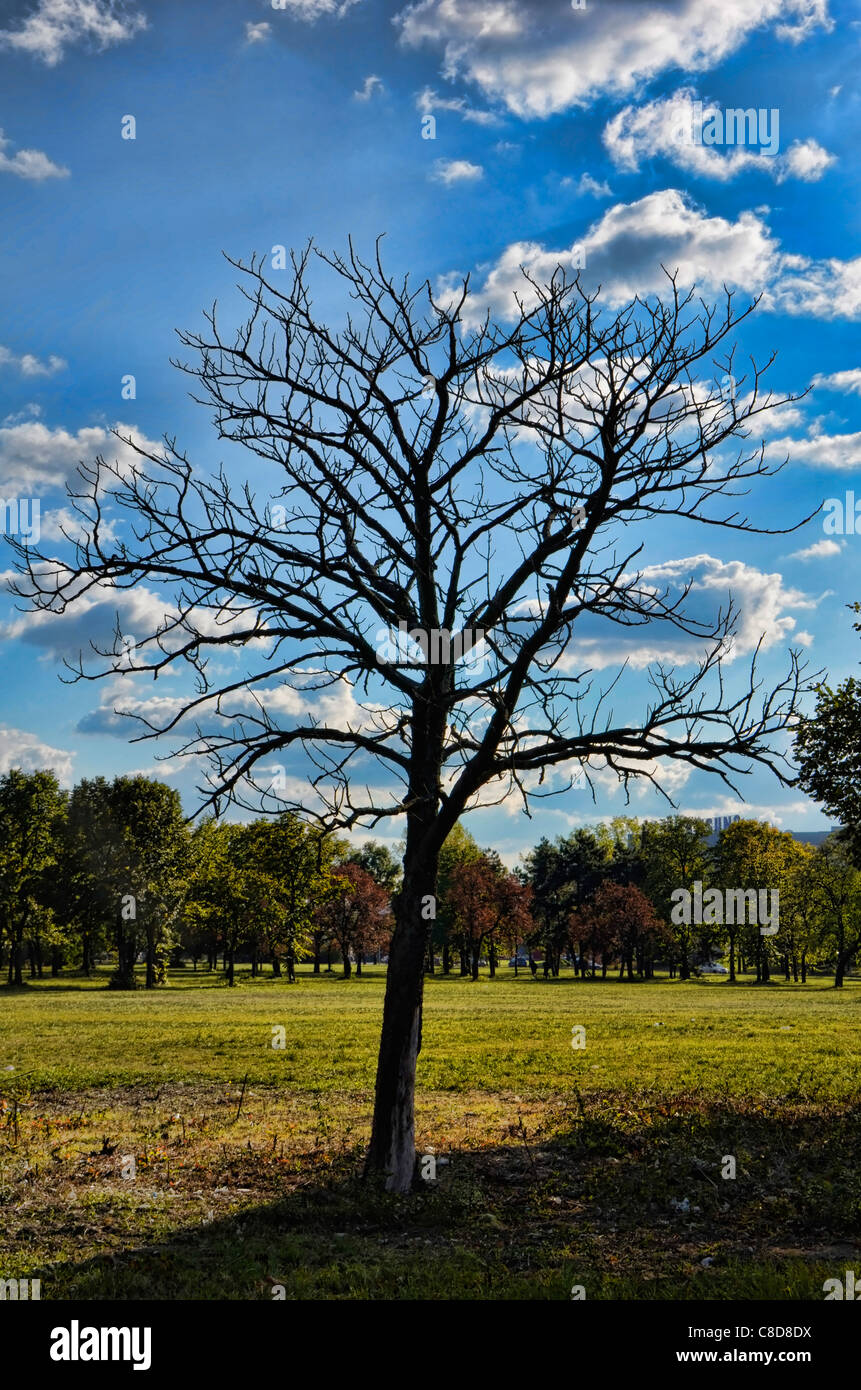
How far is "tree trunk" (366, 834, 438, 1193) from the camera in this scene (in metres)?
10.6

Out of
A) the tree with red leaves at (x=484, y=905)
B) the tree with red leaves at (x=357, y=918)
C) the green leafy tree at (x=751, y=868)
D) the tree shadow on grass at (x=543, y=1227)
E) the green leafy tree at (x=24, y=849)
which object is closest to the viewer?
the tree shadow on grass at (x=543, y=1227)

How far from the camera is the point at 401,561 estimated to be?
11742mm

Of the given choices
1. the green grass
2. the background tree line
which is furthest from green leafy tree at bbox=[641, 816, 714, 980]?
the green grass

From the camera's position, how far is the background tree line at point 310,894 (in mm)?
56812

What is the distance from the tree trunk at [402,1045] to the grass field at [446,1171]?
1.32ft

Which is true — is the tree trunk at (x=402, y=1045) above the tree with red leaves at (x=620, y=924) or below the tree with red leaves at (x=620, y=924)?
above

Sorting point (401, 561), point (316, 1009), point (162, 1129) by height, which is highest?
point (401, 561)

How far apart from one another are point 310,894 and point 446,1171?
49016 mm

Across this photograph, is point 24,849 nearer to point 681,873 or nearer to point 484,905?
point 484,905

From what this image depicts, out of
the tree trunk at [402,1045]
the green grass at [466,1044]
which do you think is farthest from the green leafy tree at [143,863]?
the tree trunk at [402,1045]

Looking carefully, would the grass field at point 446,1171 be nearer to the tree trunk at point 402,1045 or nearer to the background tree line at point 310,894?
the tree trunk at point 402,1045
